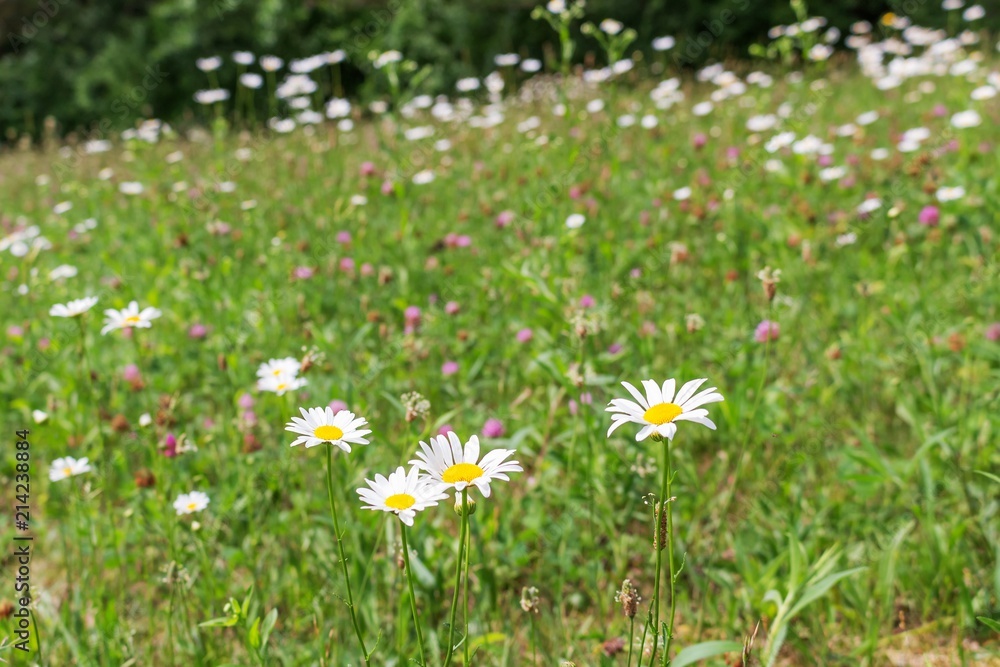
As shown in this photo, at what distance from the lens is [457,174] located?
459 centimetres

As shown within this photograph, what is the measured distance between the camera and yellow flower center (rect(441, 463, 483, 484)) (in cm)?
97

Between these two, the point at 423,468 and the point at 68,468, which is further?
the point at 68,468

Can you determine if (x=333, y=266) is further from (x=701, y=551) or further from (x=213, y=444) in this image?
(x=701, y=551)

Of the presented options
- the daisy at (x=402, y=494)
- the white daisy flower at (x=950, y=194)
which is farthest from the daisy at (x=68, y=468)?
the white daisy flower at (x=950, y=194)

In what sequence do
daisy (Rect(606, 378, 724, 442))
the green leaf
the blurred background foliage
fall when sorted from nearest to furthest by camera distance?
daisy (Rect(606, 378, 724, 442)) → the green leaf → the blurred background foliage

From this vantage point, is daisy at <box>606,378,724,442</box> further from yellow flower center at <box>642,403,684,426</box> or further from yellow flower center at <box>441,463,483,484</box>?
yellow flower center at <box>441,463,483,484</box>

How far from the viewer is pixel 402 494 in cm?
103

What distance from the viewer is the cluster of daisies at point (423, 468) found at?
0.96m

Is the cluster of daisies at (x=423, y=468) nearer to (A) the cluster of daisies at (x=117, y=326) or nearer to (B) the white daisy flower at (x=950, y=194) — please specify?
(A) the cluster of daisies at (x=117, y=326)

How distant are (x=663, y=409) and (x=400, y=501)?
14.1 inches

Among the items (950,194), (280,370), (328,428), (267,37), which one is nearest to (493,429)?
(280,370)

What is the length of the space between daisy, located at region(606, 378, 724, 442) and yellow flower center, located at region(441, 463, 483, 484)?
0.58 feet

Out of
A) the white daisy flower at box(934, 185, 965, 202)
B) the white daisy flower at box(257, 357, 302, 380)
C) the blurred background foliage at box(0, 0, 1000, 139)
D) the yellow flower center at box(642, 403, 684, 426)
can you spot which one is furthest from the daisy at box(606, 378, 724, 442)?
the blurred background foliage at box(0, 0, 1000, 139)

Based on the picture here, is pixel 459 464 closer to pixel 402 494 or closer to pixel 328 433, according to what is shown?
pixel 402 494
